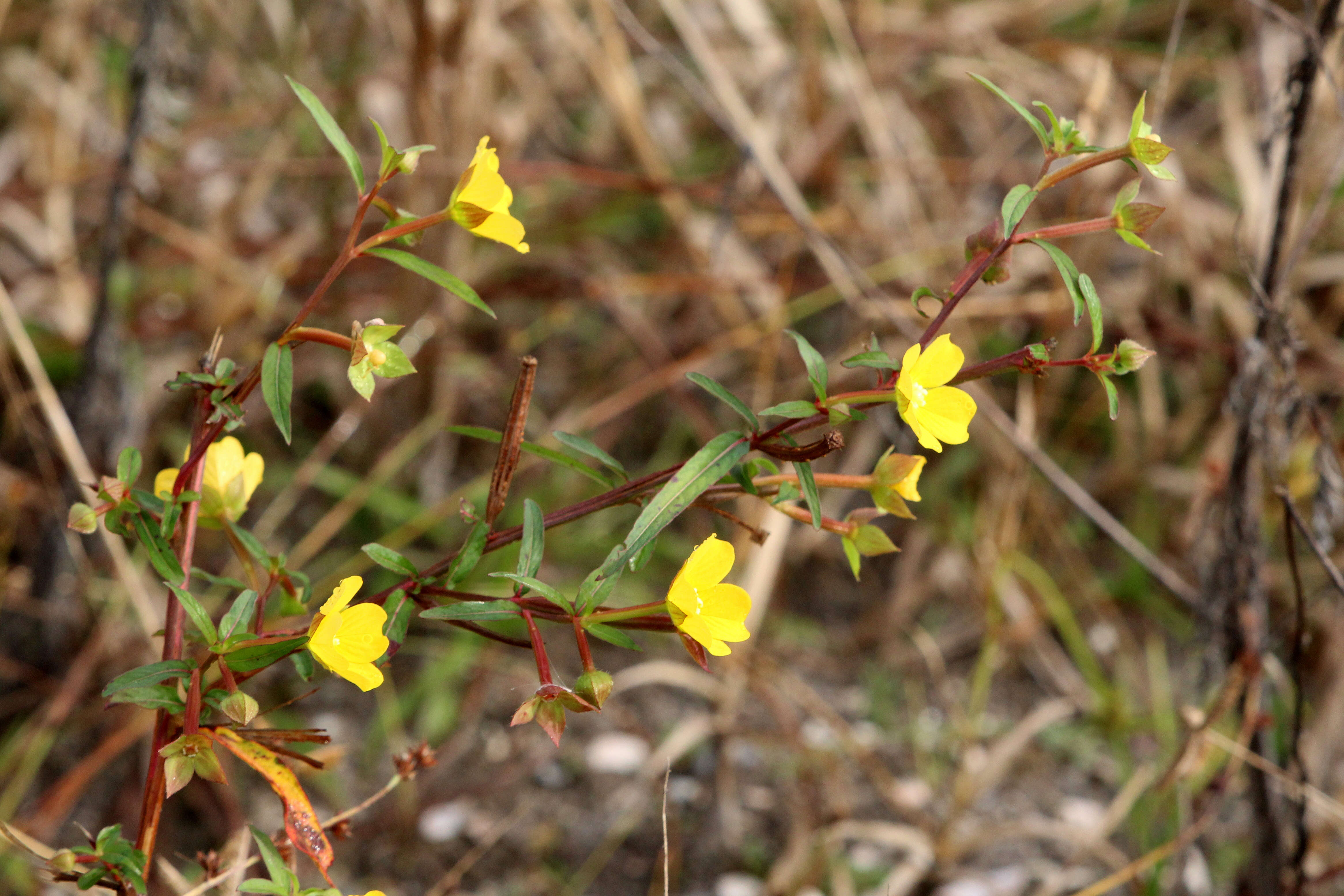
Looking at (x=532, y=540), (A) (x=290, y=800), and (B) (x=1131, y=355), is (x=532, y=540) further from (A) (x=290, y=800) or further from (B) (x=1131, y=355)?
(B) (x=1131, y=355)

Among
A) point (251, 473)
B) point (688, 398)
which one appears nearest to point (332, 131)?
point (251, 473)

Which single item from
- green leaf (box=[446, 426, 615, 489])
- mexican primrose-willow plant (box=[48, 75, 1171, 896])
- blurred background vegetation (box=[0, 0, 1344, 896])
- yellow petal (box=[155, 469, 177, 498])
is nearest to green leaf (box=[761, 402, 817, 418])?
mexican primrose-willow plant (box=[48, 75, 1171, 896])

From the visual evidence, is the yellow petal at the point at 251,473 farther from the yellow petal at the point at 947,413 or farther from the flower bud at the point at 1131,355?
the flower bud at the point at 1131,355

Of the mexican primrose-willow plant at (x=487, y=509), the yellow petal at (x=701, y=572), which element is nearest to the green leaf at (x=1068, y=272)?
the mexican primrose-willow plant at (x=487, y=509)

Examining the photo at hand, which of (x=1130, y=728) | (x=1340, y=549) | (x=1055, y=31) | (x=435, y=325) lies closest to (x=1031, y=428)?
(x=1130, y=728)

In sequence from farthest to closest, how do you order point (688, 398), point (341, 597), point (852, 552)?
point (688, 398)
point (852, 552)
point (341, 597)

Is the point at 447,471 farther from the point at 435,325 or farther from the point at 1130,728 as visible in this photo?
the point at 1130,728
